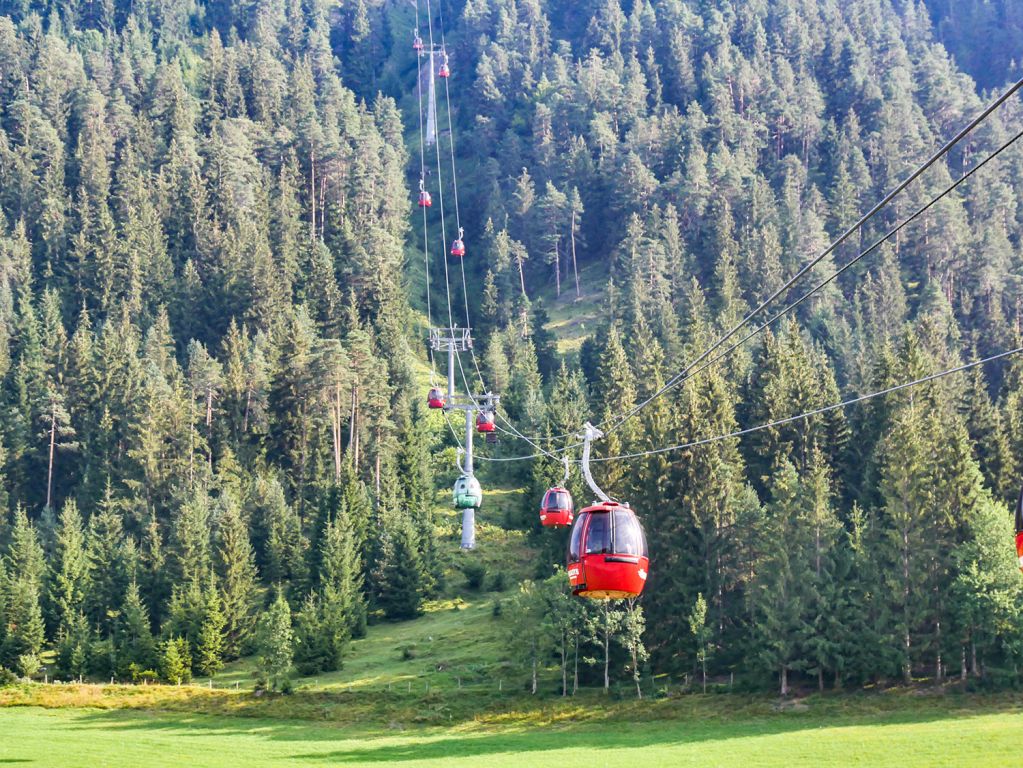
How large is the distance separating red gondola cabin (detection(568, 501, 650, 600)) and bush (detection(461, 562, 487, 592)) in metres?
63.2

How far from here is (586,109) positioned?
596 feet

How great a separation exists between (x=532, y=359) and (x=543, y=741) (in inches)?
2678

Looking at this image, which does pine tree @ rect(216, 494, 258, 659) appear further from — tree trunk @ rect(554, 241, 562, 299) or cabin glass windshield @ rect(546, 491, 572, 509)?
tree trunk @ rect(554, 241, 562, 299)

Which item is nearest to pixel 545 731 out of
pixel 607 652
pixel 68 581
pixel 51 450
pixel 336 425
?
pixel 607 652

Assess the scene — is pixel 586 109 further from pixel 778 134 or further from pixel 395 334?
pixel 395 334

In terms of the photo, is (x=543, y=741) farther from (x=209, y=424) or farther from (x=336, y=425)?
(x=209, y=424)

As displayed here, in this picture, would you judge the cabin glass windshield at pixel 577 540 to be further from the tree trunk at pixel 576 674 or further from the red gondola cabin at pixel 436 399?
the tree trunk at pixel 576 674

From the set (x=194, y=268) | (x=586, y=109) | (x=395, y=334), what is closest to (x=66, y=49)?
(x=194, y=268)

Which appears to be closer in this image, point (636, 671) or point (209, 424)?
point (636, 671)

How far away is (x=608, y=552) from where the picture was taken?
30.5 m

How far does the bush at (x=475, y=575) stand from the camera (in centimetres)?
9375

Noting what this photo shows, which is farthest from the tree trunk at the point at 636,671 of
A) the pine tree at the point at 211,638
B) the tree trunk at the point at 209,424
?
the tree trunk at the point at 209,424

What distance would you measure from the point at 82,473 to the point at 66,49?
9434 centimetres

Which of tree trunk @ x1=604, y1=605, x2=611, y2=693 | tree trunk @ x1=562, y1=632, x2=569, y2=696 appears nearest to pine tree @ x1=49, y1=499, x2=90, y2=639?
tree trunk @ x1=562, y1=632, x2=569, y2=696
